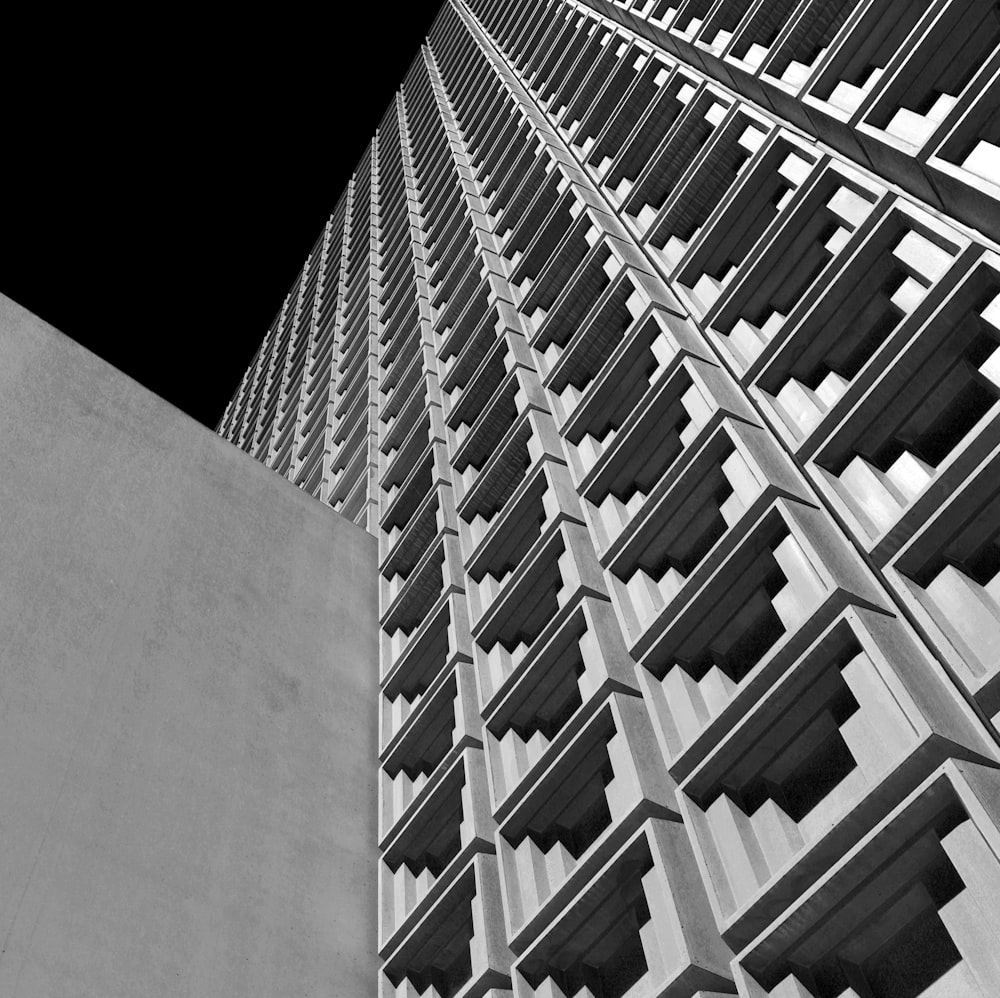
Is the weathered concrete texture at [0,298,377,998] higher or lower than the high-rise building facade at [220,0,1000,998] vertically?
lower

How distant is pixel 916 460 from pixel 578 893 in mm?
6709

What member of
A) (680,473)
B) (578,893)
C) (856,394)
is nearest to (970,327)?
(856,394)

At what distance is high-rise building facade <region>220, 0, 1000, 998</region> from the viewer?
10.6m

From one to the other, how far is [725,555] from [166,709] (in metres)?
9.83

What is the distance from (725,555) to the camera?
14148 millimetres

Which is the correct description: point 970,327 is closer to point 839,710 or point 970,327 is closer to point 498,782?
point 839,710

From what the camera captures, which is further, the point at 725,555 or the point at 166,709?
the point at 166,709

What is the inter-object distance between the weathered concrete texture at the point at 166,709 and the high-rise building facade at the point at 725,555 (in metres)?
1.30

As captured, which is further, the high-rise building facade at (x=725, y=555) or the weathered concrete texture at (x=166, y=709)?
the weathered concrete texture at (x=166, y=709)

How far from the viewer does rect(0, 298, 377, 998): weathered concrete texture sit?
49.5 ft

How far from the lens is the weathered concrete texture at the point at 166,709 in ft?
49.5

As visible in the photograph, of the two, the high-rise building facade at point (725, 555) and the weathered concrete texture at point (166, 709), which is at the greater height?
the high-rise building facade at point (725, 555)

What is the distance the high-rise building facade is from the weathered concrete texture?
130 centimetres

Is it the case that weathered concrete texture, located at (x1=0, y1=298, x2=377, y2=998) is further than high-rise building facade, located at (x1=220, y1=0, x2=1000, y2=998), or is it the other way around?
weathered concrete texture, located at (x1=0, y1=298, x2=377, y2=998)
